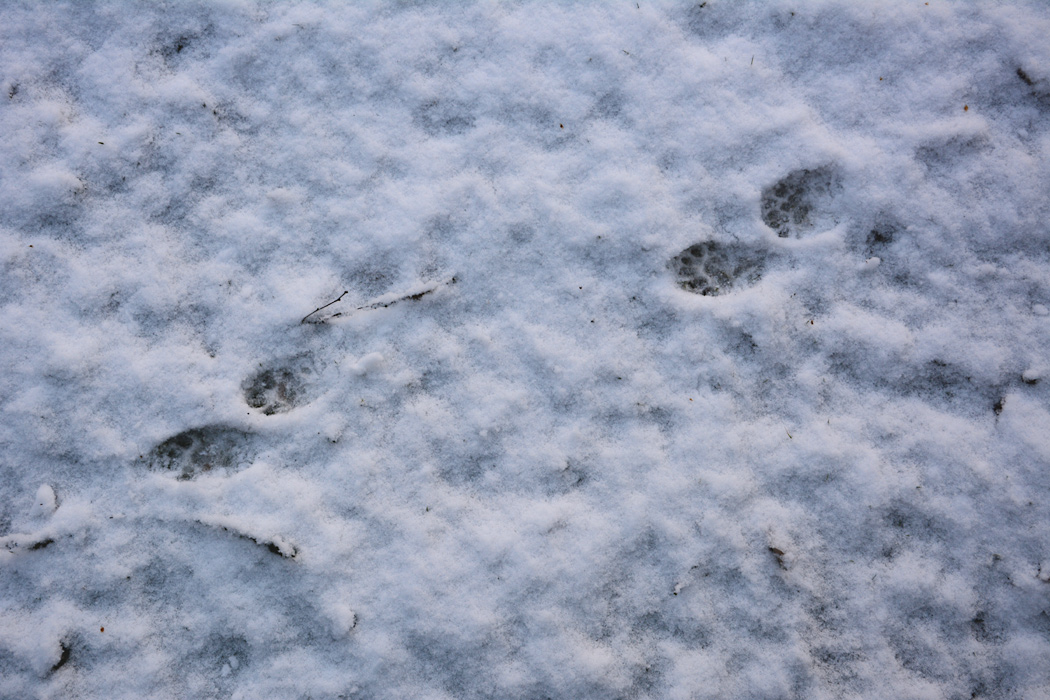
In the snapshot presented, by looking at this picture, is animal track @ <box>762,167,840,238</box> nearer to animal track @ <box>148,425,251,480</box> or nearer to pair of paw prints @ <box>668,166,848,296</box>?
pair of paw prints @ <box>668,166,848,296</box>

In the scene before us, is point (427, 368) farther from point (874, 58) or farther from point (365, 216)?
point (874, 58)

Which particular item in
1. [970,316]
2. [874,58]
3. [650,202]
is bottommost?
[970,316]

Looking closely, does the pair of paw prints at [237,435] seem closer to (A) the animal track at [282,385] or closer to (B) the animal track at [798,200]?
(A) the animal track at [282,385]

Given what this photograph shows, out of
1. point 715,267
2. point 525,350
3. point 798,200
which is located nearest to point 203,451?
point 525,350

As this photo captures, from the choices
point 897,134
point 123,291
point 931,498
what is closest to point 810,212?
point 897,134

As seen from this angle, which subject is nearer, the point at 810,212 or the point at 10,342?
the point at 10,342

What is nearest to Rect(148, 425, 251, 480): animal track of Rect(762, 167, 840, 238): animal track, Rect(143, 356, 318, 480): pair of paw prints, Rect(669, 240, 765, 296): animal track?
Rect(143, 356, 318, 480): pair of paw prints
